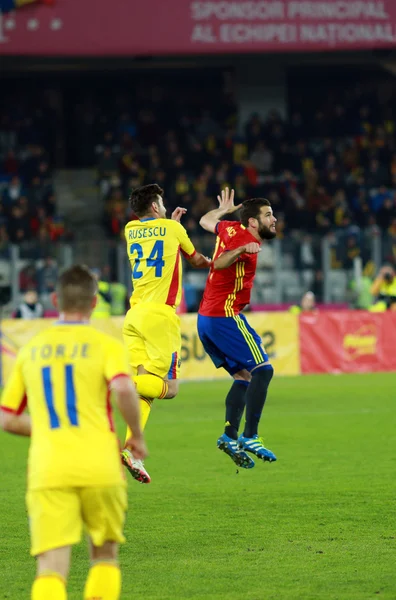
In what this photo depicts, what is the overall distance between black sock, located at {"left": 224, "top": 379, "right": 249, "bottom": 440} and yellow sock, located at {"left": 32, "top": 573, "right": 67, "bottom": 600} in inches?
207

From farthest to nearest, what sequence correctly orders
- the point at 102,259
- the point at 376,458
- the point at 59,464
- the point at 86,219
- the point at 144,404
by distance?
the point at 86,219 < the point at 102,259 < the point at 376,458 < the point at 144,404 < the point at 59,464

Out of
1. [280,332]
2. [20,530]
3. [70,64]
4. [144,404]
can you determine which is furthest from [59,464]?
[70,64]

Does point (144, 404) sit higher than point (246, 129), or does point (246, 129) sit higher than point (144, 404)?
point (246, 129)

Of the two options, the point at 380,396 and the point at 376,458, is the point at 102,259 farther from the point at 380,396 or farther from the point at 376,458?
the point at 376,458

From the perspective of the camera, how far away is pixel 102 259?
84.3 ft

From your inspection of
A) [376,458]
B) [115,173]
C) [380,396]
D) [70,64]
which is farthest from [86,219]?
[376,458]

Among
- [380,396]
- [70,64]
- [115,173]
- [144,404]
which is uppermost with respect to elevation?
[70,64]

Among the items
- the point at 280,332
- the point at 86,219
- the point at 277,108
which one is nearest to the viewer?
the point at 280,332

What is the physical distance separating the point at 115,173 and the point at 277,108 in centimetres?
516

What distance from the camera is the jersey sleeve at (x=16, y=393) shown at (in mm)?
5203

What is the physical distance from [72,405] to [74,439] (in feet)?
0.46

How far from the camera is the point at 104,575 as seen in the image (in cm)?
514

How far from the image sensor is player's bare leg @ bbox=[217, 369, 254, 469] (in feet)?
32.6

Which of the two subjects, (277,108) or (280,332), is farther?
(277,108)
